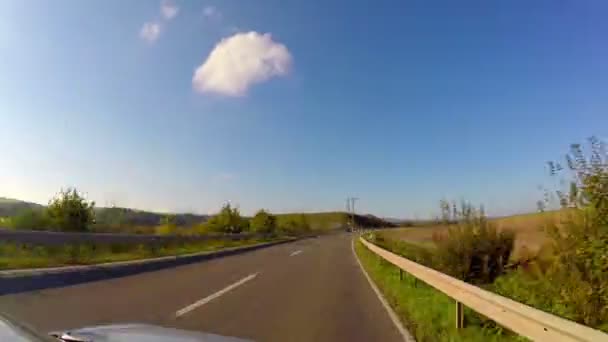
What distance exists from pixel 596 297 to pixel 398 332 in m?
2.75

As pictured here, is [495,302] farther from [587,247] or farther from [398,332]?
[398,332]

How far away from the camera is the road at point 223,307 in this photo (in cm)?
709

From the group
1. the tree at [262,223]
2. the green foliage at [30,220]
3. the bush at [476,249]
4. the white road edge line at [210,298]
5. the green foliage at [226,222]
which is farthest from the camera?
the tree at [262,223]

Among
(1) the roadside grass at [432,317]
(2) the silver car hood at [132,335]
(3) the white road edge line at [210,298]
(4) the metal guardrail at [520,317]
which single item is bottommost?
(1) the roadside grass at [432,317]

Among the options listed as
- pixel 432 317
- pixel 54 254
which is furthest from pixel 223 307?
pixel 54 254

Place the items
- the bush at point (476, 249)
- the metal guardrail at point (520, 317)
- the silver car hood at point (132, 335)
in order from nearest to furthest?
the silver car hood at point (132, 335) → the metal guardrail at point (520, 317) → the bush at point (476, 249)

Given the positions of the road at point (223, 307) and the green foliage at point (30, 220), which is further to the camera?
the green foliage at point (30, 220)

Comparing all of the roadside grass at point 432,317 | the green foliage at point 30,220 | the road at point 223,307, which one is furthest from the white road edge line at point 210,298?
the green foliage at point 30,220

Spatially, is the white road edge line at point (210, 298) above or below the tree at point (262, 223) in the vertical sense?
below

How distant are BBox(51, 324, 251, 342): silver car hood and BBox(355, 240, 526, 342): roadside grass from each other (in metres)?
4.28

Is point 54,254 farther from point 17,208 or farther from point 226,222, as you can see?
point 226,222

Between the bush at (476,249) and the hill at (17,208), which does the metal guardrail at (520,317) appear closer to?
the bush at (476,249)

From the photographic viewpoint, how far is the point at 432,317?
8195 mm

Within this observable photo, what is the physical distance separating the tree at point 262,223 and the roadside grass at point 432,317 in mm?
71087
